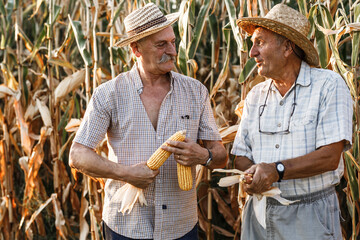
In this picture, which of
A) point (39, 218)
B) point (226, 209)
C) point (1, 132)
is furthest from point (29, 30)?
point (226, 209)

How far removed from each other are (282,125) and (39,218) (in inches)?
95.3

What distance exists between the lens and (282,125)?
2.12m

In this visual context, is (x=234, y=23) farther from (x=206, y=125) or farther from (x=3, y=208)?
(x=3, y=208)

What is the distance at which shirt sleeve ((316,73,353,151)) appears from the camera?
6.47ft

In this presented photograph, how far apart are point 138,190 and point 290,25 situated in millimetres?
983

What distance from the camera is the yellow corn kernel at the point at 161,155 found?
6.95 feet

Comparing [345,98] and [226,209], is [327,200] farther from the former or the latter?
[226,209]

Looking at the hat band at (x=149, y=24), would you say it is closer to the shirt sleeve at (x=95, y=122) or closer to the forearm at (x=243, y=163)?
the shirt sleeve at (x=95, y=122)

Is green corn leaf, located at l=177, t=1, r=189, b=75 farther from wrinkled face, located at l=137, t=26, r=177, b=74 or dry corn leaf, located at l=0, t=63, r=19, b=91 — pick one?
dry corn leaf, located at l=0, t=63, r=19, b=91

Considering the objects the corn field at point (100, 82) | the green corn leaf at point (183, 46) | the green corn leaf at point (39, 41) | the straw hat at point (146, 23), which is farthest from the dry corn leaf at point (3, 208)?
the straw hat at point (146, 23)

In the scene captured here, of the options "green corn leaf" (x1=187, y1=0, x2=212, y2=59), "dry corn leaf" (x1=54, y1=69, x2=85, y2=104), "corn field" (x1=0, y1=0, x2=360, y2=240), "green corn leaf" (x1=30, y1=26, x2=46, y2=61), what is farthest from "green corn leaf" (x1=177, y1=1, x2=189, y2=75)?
"green corn leaf" (x1=30, y1=26, x2=46, y2=61)

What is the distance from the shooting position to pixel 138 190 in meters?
2.21

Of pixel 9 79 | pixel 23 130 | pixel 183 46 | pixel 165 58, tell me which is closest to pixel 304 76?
pixel 165 58

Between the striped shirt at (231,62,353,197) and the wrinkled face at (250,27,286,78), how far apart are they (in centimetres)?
11
